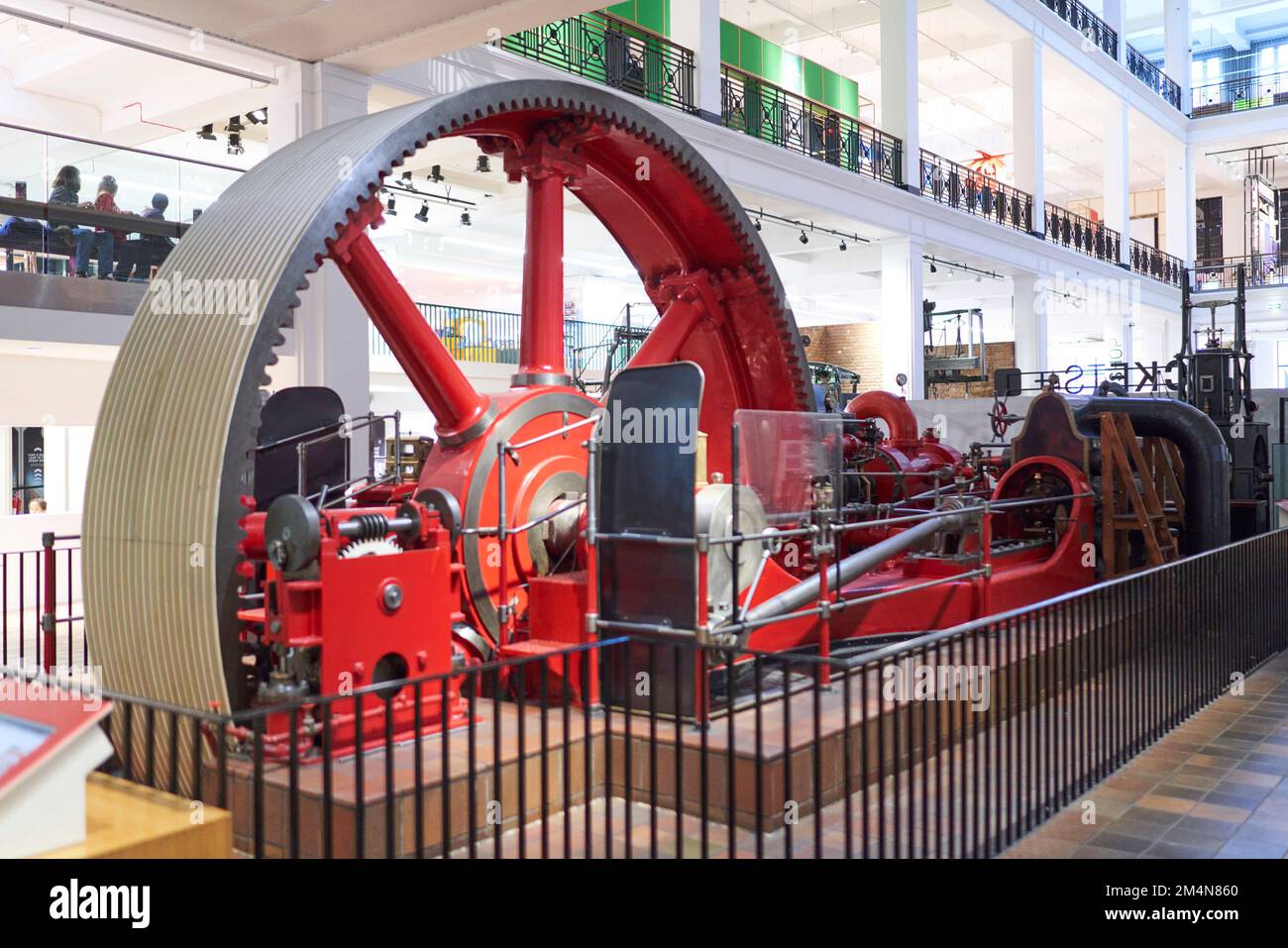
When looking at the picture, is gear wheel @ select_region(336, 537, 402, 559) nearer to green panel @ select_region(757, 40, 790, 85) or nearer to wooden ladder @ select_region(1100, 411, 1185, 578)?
wooden ladder @ select_region(1100, 411, 1185, 578)

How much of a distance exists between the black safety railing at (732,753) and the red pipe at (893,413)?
528 cm

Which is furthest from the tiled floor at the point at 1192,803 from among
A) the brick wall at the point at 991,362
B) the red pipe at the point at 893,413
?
the brick wall at the point at 991,362

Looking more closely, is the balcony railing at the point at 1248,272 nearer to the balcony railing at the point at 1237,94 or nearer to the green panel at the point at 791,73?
the balcony railing at the point at 1237,94

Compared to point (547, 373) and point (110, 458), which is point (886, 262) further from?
point (110, 458)

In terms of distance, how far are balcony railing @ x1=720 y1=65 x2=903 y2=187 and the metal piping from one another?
28.6 ft

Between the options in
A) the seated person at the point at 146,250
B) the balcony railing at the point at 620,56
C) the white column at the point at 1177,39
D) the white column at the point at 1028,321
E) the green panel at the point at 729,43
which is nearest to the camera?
the seated person at the point at 146,250

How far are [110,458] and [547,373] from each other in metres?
2.40

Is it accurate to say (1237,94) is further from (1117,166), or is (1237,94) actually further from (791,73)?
(791,73)

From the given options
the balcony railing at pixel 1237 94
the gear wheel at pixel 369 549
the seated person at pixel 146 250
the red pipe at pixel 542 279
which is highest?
the balcony railing at pixel 1237 94

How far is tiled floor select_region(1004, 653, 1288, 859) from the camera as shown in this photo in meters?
4.35

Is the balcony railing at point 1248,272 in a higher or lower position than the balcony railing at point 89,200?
higher

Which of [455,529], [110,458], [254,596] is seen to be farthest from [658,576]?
[110,458]

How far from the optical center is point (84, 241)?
981 cm

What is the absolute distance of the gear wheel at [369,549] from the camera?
4.41 m
